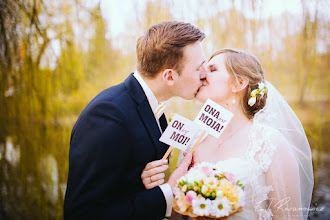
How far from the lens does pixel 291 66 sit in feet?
9.14

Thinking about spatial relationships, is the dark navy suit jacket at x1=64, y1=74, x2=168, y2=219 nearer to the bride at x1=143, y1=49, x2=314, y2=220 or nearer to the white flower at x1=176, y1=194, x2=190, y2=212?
the white flower at x1=176, y1=194, x2=190, y2=212

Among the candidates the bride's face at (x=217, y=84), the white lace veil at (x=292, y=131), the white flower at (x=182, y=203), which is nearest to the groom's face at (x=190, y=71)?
the bride's face at (x=217, y=84)

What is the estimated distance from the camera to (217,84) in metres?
1.94

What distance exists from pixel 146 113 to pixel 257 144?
815 mm

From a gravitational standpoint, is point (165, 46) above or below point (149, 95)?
above

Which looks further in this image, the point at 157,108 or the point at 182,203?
the point at 157,108

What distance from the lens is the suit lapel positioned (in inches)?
59.6

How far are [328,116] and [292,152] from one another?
4.23 ft

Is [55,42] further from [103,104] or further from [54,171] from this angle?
[103,104]

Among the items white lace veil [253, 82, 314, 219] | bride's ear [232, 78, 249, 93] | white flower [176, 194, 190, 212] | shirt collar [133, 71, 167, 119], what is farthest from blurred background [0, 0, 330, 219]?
white flower [176, 194, 190, 212]

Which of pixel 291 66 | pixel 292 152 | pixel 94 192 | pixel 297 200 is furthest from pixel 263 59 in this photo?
pixel 94 192

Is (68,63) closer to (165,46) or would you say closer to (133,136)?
(165,46)

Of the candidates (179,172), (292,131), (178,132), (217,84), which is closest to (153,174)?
(179,172)

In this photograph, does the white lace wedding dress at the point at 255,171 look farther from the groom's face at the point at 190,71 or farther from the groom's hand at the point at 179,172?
the groom's face at the point at 190,71
